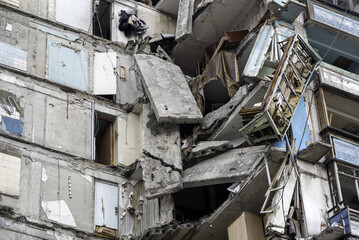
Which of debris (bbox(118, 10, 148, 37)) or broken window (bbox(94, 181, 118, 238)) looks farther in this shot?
debris (bbox(118, 10, 148, 37))

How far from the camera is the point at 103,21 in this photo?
89.9ft

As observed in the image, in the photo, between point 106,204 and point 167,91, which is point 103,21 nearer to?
point 167,91

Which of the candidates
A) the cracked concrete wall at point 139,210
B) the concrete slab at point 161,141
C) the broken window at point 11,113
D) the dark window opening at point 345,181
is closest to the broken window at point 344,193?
the dark window opening at point 345,181

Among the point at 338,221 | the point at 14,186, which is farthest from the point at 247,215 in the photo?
the point at 14,186

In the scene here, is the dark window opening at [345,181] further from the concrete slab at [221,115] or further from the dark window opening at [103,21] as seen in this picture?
the dark window opening at [103,21]

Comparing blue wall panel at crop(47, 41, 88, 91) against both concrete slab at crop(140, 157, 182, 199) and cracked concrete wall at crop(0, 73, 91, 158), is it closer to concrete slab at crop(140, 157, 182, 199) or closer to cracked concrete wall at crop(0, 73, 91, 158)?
cracked concrete wall at crop(0, 73, 91, 158)

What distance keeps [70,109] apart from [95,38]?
9.97 ft

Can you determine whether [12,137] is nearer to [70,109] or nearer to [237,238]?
[70,109]

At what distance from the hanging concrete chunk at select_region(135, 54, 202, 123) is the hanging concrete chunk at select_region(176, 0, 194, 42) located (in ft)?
3.41

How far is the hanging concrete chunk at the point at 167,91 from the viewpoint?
22734 millimetres

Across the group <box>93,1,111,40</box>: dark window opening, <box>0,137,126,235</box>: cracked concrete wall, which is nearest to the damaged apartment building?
<box>0,137,126,235</box>: cracked concrete wall

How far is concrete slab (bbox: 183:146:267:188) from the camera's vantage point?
20641mm

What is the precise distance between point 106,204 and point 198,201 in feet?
11.0

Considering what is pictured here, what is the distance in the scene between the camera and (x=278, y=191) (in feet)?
64.2
